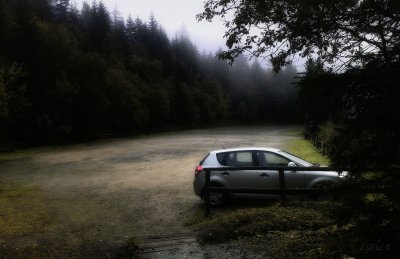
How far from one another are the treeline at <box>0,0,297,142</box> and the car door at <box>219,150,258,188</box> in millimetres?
3338

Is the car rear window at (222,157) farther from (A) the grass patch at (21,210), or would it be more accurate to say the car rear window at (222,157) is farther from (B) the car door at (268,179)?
(A) the grass patch at (21,210)

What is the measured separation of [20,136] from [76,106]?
29.0ft

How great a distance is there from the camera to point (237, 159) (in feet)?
39.3

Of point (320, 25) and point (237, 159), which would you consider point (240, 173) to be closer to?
point (237, 159)

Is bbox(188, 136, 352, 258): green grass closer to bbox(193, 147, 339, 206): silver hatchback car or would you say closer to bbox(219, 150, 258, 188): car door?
bbox(193, 147, 339, 206): silver hatchback car

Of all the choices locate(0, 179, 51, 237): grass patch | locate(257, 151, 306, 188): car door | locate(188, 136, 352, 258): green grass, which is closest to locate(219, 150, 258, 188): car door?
locate(257, 151, 306, 188): car door

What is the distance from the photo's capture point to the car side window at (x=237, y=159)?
1186cm

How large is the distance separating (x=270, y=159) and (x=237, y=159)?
984 millimetres

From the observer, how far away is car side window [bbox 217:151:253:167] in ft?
38.9

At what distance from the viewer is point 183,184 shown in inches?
653

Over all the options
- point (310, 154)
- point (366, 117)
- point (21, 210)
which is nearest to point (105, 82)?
point (310, 154)

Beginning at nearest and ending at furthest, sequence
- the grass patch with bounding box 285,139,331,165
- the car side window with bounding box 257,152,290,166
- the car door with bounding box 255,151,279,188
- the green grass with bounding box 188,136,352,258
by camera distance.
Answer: the green grass with bounding box 188,136,352,258 < the car door with bounding box 255,151,279,188 < the car side window with bounding box 257,152,290,166 < the grass patch with bounding box 285,139,331,165

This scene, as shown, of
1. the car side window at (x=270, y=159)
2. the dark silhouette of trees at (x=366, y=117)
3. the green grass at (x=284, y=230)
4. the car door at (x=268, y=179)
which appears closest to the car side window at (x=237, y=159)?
the car side window at (x=270, y=159)

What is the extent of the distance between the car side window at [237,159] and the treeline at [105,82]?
329 centimetres
